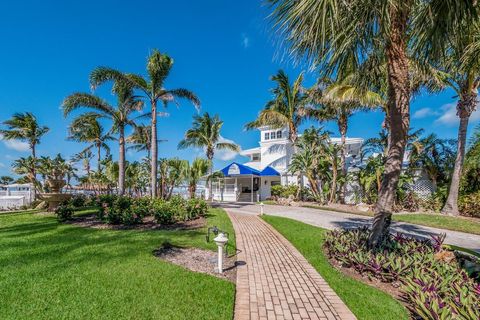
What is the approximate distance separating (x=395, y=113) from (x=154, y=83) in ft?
41.0

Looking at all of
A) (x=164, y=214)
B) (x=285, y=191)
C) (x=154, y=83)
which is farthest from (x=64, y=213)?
(x=285, y=191)

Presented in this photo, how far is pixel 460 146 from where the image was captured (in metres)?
12.4

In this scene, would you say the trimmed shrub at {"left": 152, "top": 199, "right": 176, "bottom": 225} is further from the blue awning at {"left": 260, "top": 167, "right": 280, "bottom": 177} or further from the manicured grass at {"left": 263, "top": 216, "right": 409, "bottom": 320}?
the blue awning at {"left": 260, "top": 167, "right": 280, "bottom": 177}

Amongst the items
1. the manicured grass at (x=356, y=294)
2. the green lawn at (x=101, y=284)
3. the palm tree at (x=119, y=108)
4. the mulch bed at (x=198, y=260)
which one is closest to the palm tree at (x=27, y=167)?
the palm tree at (x=119, y=108)

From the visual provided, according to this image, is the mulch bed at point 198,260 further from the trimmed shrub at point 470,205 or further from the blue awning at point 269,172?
the blue awning at point 269,172

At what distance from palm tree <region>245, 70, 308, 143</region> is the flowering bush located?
13.5 m

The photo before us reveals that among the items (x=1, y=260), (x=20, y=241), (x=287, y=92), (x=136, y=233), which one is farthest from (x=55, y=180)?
(x=287, y=92)

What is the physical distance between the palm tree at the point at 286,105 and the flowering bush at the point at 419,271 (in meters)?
13.5

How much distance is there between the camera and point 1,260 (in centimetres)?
536

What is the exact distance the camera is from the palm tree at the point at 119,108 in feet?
45.6

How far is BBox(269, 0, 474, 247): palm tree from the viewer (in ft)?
11.5

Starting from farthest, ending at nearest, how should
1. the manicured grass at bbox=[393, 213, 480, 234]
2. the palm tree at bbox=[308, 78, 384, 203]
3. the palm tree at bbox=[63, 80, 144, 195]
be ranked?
the palm tree at bbox=[308, 78, 384, 203]
the palm tree at bbox=[63, 80, 144, 195]
the manicured grass at bbox=[393, 213, 480, 234]

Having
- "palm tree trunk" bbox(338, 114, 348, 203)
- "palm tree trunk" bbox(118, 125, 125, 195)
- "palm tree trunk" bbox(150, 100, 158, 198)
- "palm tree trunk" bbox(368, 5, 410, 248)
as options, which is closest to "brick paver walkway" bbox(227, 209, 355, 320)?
"palm tree trunk" bbox(368, 5, 410, 248)

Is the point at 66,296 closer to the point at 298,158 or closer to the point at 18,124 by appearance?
the point at 298,158
